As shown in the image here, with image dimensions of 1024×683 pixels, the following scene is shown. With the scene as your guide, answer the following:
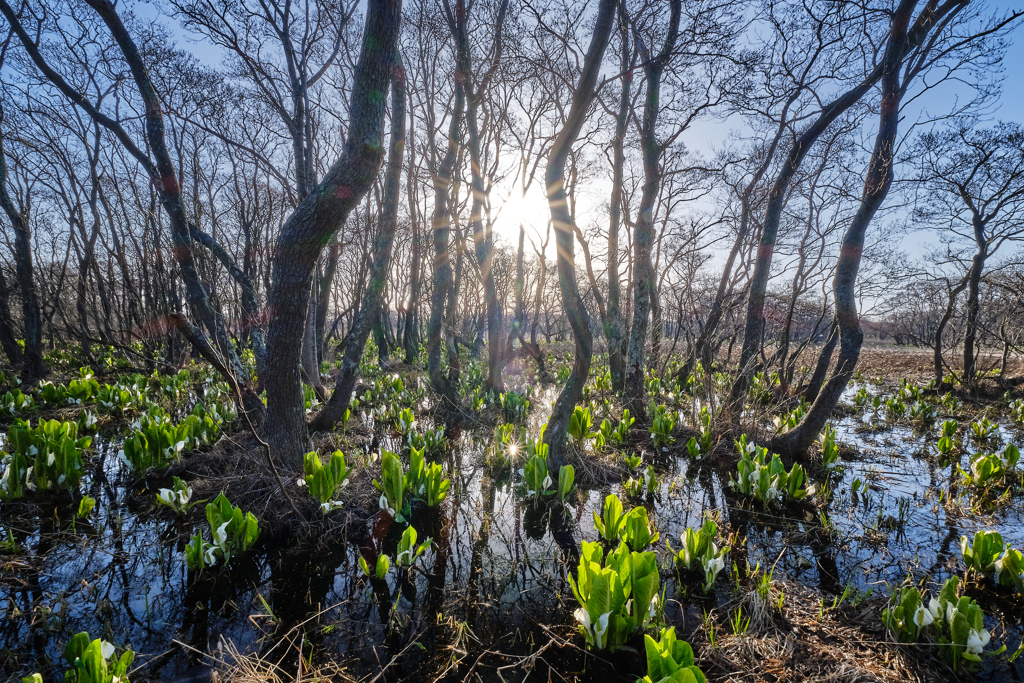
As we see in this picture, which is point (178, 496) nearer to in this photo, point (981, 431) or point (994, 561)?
point (994, 561)

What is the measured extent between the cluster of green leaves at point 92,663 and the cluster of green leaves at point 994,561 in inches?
156

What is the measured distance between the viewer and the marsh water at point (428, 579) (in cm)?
203

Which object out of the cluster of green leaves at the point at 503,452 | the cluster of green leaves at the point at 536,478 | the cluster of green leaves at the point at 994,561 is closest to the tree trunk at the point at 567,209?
the cluster of green leaves at the point at 536,478

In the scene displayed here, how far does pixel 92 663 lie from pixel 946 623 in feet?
10.9

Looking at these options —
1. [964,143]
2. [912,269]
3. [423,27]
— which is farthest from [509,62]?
[964,143]

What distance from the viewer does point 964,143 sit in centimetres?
980

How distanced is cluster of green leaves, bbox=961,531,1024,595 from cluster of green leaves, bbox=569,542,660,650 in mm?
1948

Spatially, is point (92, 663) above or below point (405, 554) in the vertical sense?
above

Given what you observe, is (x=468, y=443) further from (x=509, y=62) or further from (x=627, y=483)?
(x=509, y=62)

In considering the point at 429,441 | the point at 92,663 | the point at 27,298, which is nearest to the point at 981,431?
the point at 429,441

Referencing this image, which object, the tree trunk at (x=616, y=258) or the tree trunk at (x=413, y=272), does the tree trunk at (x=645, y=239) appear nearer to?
the tree trunk at (x=616, y=258)

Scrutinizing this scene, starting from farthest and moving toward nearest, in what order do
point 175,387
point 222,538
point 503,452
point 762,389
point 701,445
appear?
point 762,389, point 175,387, point 701,445, point 503,452, point 222,538

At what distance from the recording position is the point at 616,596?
6.35ft

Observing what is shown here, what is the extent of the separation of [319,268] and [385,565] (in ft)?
28.3
